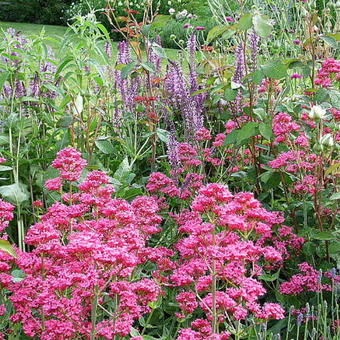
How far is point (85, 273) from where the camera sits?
5.24ft

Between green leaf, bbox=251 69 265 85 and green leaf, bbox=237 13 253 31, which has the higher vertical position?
green leaf, bbox=237 13 253 31

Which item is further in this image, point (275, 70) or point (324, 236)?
point (275, 70)

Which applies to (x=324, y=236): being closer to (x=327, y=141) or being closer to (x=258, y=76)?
(x=327, y=141)

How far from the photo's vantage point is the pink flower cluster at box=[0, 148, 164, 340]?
1.56 meters

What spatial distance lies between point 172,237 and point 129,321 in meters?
0.88

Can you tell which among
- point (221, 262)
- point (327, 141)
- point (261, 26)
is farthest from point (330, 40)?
point (221, 262)

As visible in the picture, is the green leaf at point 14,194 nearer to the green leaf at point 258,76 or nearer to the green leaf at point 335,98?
the green leaf at point 258,76

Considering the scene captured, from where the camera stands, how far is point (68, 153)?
2.10 metres

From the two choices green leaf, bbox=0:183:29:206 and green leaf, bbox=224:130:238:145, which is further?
green leaf, bbox=224:130:238:145

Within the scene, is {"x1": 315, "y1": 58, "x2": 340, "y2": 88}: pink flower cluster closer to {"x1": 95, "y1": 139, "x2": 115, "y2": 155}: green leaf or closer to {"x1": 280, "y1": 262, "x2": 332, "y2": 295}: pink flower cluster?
{"x1": 280, "y1": 262, "x2": 332, "y2": 295}: pink flower cluster

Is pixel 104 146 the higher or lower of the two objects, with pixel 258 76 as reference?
lower

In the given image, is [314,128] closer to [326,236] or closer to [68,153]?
[326,236]

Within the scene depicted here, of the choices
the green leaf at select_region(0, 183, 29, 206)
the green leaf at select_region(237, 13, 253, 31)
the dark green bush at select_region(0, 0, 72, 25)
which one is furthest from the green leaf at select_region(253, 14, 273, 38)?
the dark green bush at select_region(0, 0, 72, 25)

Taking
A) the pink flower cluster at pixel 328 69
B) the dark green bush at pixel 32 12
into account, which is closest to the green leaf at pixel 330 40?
the pink flower cluster at pixel 328 69
